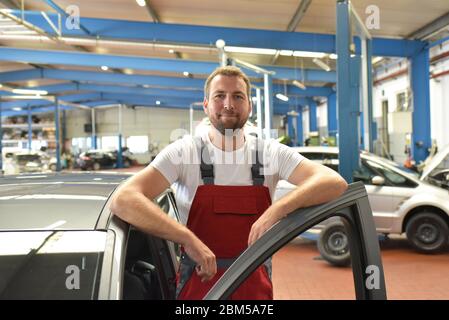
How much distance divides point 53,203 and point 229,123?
2.60 ft

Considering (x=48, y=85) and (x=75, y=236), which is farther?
(x=48, y=85)

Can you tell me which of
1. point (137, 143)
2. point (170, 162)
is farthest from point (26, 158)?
point (170, 162)

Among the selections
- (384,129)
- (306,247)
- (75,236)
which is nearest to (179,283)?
(75,236)

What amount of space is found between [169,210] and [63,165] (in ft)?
A: 76.9

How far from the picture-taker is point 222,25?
9.04 m

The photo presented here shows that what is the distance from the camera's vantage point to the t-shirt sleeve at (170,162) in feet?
5.64

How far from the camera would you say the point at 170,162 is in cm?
175

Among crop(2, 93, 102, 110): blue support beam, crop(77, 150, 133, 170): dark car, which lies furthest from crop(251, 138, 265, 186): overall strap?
crop(2, 93, 102, 110): blue support beam

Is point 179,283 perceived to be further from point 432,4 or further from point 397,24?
point 397,24

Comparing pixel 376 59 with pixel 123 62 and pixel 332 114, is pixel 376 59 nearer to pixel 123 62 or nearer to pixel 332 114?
pixel 332 114

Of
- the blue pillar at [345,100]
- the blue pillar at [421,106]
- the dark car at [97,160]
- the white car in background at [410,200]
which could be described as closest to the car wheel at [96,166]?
the dark car at [97,160]

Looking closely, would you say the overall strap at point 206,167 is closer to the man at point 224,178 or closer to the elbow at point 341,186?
the man at point 224,178

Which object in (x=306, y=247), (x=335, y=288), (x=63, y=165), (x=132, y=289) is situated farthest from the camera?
(x=63, y=165)

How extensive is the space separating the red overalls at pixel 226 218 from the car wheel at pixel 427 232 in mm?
5053
